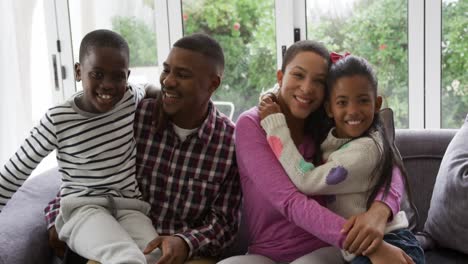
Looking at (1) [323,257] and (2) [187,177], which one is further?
(2) [187,177]

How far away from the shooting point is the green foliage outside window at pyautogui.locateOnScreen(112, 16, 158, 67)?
140 inches

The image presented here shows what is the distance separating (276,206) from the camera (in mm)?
1580

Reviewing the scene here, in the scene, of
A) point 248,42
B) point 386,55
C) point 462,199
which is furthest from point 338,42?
point 462,199

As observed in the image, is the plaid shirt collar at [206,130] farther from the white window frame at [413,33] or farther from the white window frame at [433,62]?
the white window frame at [433,62]

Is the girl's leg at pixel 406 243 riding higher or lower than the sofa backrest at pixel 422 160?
lower

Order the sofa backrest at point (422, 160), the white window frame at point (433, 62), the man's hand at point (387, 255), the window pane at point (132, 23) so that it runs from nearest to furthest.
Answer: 1. the man's hand at point (387, 255)
2. the sofa backrest at point (422, 160)
3. the white window frame at point (433, 62)
4. the window pane at point (132, 23)

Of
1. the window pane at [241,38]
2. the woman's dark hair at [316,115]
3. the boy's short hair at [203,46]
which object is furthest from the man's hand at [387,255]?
the window pane at [241,38]

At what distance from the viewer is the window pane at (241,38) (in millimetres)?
3361

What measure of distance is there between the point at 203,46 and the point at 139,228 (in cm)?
56

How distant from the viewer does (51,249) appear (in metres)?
1.73

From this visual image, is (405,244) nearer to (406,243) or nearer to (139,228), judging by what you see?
(406,243)

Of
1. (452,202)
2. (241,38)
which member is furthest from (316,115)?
(241,38)

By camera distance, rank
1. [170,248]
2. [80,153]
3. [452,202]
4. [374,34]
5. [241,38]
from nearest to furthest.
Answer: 1. [170,248]
2. [80,153]
3. [452,202]
4. [374,34]
5. [241,38]

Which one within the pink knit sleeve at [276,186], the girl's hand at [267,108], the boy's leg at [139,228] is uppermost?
the girl's hand at [267,108]
